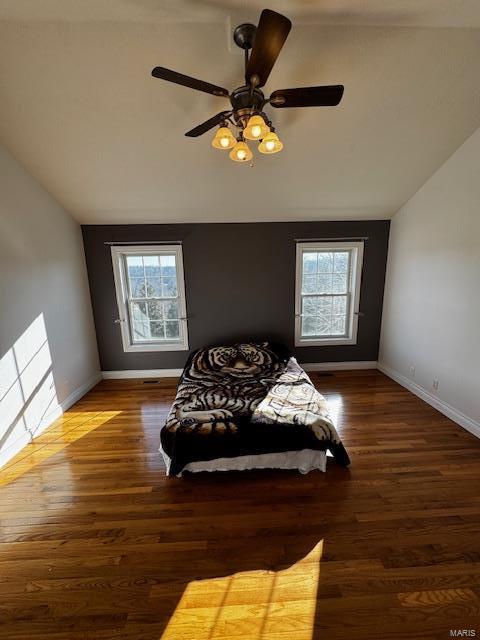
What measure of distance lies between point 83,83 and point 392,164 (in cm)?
297

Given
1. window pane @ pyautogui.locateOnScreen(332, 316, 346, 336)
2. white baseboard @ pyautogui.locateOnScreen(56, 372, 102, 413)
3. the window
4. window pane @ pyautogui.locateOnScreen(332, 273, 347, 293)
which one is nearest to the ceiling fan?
the window

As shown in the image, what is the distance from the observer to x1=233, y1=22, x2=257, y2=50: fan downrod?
64.6 inches

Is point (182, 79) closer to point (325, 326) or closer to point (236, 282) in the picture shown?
point (236, 282)

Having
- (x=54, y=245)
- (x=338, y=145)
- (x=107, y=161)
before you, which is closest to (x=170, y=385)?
(x=54, y=245)

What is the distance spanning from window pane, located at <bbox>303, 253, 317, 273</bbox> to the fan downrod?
2.56 meters

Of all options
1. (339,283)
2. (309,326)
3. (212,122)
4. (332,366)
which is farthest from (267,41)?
(332,366)

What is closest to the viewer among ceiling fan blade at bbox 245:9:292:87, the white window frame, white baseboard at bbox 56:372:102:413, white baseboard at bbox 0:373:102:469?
ceiling fan blade at bbox 245:9:292:87

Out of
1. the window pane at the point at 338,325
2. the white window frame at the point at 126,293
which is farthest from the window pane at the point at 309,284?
the white window frame at the point at 126,293

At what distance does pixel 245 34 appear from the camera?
1.66 metres

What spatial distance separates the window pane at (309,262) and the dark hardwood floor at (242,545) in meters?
2.34

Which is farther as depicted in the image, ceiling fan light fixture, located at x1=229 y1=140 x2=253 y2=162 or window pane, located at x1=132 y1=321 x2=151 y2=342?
window pane, located at x1=132 y1=321 x2=151 y2=342

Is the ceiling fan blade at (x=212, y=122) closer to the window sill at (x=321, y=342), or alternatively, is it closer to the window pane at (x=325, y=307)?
the window pane at (x=325, y=307)

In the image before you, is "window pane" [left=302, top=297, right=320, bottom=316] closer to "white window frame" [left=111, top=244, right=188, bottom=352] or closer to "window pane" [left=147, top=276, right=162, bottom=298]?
"white window frame" [left=111, top=244, right=188, bottom=352]

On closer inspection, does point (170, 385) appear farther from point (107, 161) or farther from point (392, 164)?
point (392, 164)
